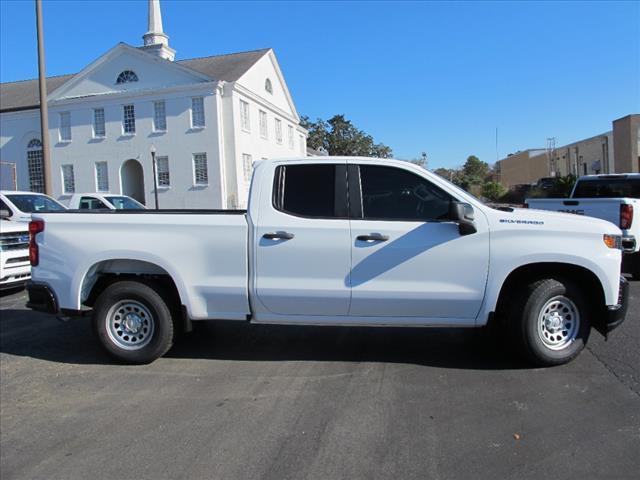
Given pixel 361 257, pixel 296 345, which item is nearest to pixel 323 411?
pixel 361 257

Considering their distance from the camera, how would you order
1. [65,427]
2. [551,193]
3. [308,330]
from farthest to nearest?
[551,193], [308,330], [65,427]

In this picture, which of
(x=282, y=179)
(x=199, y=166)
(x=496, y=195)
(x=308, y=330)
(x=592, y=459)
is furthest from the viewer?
(x=496, y=195)

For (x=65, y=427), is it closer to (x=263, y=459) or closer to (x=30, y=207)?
(x=263, y=459)

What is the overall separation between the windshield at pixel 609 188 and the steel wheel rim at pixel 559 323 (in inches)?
266

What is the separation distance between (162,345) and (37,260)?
1518 mm

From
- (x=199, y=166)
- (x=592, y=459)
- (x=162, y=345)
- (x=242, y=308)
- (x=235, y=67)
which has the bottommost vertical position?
(x=592, y=459)

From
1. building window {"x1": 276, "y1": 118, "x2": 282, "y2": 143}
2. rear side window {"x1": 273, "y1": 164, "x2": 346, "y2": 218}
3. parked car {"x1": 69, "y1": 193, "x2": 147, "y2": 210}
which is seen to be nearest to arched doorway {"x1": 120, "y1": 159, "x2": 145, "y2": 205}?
building window {"x1": 276, "y1": 118, "x2": 282, "y2": 143}

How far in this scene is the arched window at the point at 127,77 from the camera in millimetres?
38188

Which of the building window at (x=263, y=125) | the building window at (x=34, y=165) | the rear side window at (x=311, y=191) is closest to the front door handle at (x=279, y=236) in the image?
the rear side window at (x=311, y=191)

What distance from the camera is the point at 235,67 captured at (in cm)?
3928

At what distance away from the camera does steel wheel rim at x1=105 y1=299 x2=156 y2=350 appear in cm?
560

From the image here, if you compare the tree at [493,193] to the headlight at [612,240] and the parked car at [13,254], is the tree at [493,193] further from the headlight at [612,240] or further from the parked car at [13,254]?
the headlight at [612,240]

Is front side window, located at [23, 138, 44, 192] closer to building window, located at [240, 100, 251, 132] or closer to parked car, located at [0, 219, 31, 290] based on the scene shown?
building window, located at [240, 100, 251, 132]

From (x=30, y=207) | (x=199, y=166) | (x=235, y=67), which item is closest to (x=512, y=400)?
(x=30, y=207)
